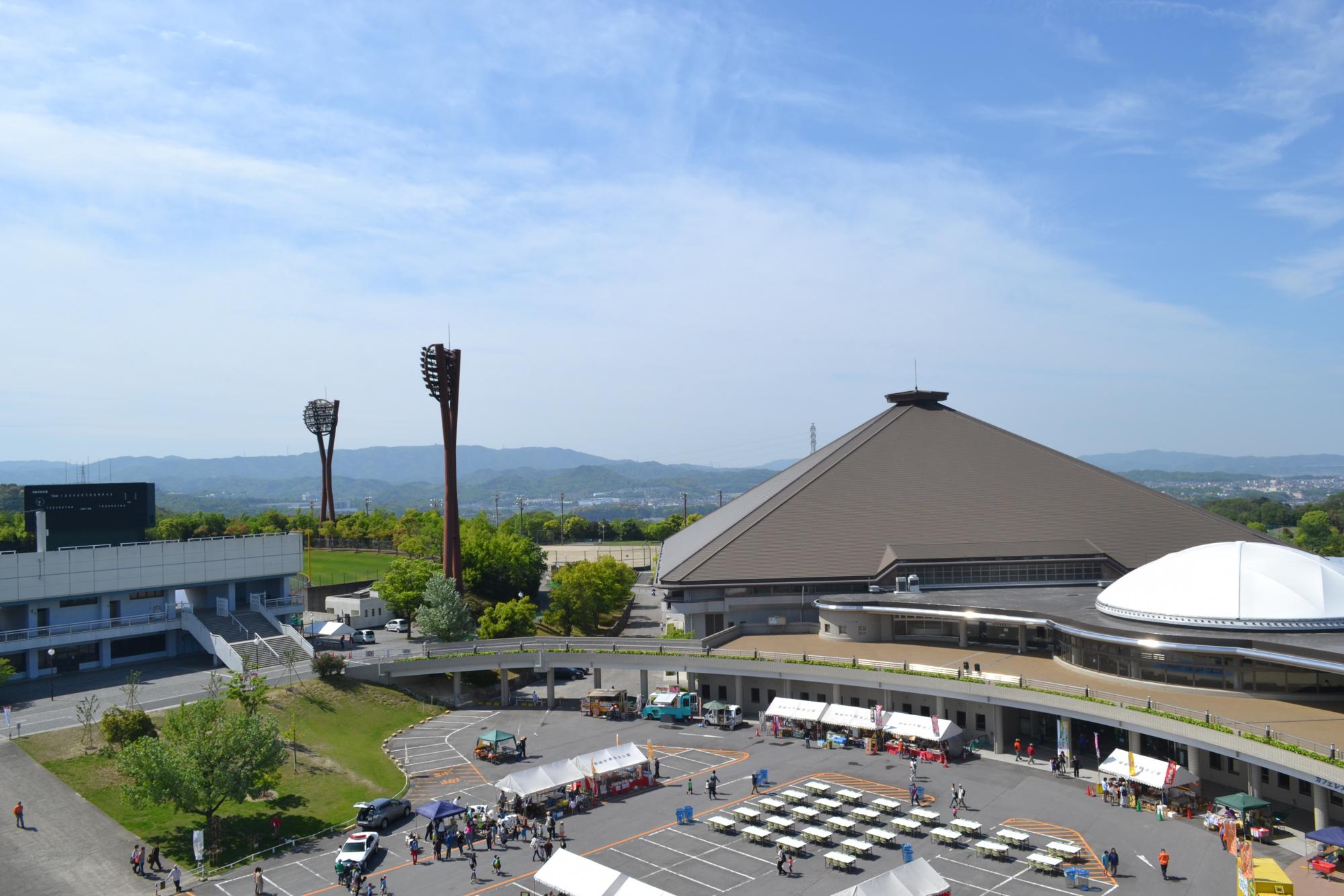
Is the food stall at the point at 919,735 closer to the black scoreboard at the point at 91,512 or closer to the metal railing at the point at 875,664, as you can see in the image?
the metal railing at the point at 875,664

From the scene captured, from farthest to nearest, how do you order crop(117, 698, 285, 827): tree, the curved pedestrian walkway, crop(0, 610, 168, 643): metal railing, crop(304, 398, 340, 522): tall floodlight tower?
crop(304, 398, 340, 522): tall floodlight tower, crop(0, 610, 168, 643): metal railing, crop(117, 698, 285, 827): tree, the curved pedestrian walkway

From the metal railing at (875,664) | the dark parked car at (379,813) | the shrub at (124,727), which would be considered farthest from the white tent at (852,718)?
the shrub at (124,727)

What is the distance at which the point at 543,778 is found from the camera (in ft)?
134

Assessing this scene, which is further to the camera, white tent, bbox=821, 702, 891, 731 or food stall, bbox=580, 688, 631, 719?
food stall, bbox=580, 688, 631, 719

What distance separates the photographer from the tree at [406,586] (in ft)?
257

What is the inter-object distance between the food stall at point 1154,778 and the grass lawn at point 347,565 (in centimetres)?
8395

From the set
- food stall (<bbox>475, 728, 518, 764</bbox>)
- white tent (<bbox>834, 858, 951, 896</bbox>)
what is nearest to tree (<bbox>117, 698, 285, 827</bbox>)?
food stall (<bbox>475, 728, 518, 764</bbox>)

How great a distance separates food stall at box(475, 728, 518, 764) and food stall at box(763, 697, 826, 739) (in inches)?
582

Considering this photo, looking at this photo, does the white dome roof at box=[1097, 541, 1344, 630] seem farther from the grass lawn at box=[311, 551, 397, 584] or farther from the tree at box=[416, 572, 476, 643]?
the grass lawn at box=[311, 551, 397, 584]

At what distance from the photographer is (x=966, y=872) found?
3353 centimetres

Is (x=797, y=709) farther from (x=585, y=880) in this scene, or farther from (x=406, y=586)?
(x=406, y=586)

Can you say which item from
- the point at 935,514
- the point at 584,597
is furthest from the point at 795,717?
the point at 584,597

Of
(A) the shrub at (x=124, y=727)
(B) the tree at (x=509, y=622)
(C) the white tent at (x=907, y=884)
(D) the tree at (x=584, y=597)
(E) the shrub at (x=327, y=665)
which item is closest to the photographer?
(C) the white tent at (x=907, y=884)

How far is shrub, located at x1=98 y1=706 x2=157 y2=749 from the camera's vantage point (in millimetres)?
44688
